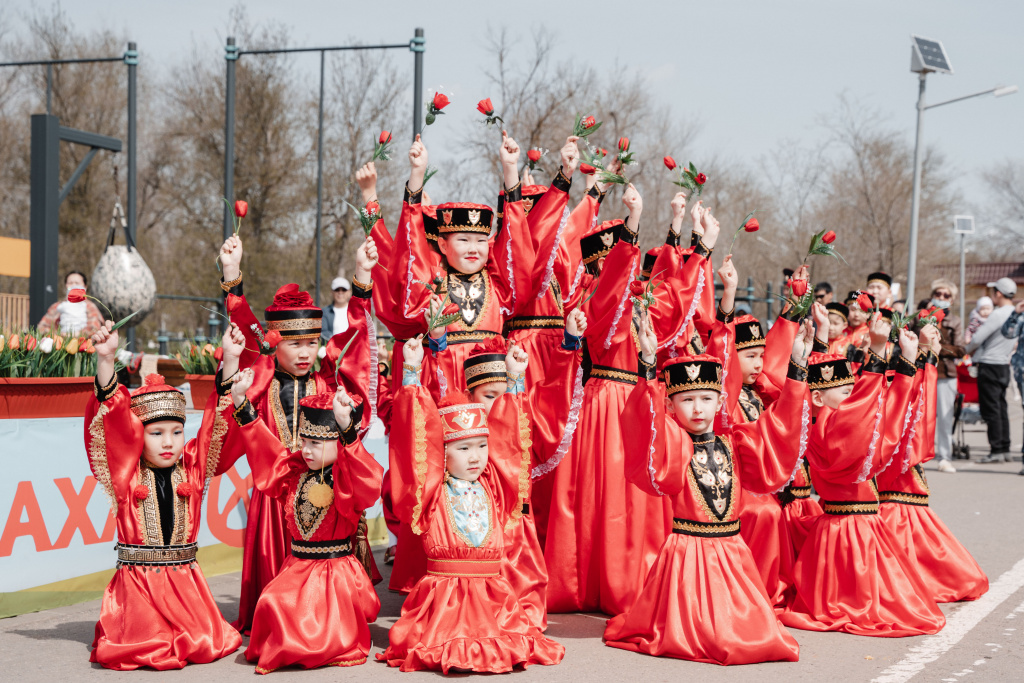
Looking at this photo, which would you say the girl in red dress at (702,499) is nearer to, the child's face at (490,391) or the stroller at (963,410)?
the child's face at (490,391)

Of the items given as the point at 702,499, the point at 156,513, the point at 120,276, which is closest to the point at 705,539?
the point at 702,499

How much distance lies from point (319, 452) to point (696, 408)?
1.92 m

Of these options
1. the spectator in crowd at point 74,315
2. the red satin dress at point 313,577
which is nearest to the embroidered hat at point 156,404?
the red satin dress at point 313,577

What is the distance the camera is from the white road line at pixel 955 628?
4.56 m

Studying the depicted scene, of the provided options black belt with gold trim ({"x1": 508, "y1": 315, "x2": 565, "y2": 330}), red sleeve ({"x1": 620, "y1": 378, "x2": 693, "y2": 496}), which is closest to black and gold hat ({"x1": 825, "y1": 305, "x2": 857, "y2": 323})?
black belt with gold trim ({"x1": 508, "y1": 315, "x2": 565, "y2": 330})

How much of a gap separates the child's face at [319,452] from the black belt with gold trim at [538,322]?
5.30ft

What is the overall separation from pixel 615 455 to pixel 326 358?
1.82 meters

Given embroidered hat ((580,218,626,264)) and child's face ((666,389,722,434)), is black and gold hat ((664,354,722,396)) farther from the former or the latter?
embroidered hat ((580,218,626,264))

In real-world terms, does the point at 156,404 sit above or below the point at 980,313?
below

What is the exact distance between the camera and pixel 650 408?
15.4 feet

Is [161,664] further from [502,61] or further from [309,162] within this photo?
[309,162]

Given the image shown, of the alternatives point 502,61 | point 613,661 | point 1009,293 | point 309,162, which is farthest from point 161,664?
point 309,162

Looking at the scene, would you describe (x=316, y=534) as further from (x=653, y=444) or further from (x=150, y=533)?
(x=653, y=444)

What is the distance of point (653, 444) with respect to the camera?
4.74 m
